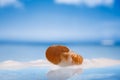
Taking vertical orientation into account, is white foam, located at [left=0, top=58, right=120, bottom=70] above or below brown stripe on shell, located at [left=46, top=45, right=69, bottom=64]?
below

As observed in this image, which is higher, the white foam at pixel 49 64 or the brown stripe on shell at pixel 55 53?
the brown stripe on shell at pixel 55 53

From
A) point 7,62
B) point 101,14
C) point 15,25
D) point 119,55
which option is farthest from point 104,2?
point 7,62

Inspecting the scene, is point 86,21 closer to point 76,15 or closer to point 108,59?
point 76,15

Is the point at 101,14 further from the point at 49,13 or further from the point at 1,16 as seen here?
the point at 1,16

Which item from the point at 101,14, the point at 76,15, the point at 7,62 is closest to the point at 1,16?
the point at 7,62

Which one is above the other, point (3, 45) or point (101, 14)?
point (101, 14)

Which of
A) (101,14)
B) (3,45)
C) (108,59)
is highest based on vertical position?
(101,14)
